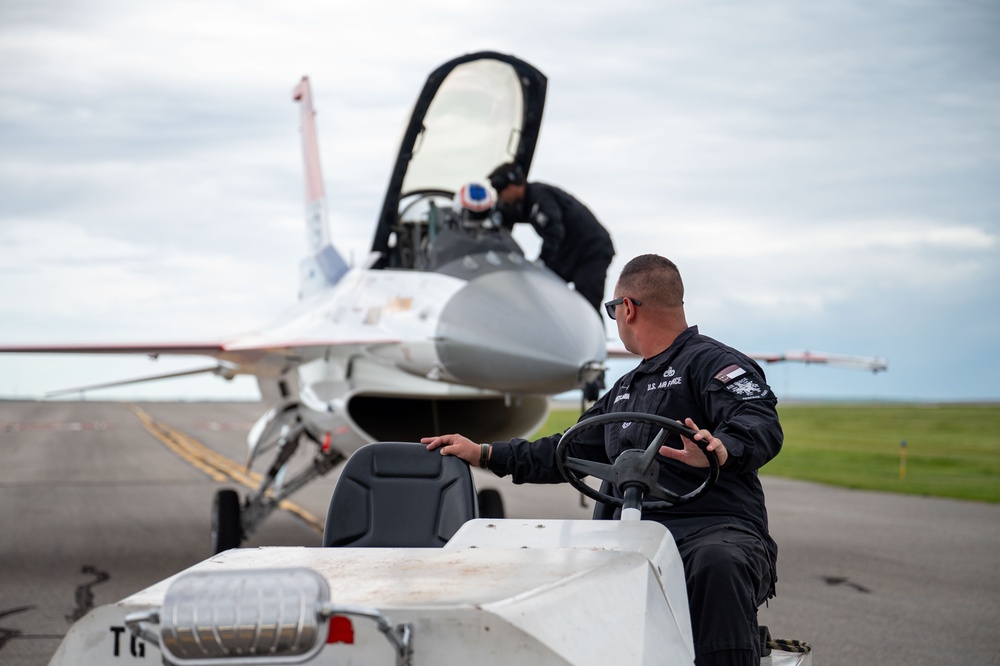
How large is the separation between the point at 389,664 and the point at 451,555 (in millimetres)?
611

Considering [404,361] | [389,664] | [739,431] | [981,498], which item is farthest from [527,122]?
[981,498]

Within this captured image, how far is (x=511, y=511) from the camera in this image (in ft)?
45.2

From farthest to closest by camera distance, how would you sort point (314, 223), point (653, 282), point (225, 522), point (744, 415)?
point (314, 223)
point (225, 522)
point (653, 282)
point (744, 415)

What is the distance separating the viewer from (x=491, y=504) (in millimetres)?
9477

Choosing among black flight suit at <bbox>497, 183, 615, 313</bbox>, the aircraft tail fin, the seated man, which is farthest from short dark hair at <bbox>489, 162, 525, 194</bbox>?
the seated man

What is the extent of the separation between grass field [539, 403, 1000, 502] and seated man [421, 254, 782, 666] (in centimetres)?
1223

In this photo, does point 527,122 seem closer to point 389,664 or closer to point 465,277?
point 465,277

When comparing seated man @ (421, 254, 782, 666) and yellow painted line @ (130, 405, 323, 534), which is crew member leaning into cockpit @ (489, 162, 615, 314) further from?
seated man @ (421, 254, 782, 666)

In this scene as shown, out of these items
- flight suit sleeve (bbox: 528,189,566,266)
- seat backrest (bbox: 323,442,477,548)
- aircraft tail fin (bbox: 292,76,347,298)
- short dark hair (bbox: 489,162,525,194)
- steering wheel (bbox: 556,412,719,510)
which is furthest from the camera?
aircraft tail fin (bbox: 292,76,347,298)

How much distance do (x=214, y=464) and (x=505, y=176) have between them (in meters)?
15.2

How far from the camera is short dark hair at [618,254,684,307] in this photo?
3566 millimetres

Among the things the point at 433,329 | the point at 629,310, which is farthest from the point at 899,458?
the point at 629,310

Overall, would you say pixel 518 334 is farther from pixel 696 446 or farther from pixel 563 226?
pixel 696 446

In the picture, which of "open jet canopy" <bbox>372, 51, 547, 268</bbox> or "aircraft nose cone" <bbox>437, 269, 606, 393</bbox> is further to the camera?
"open jet canopy" <bbox>372, 51, 547, 268</bbox>
